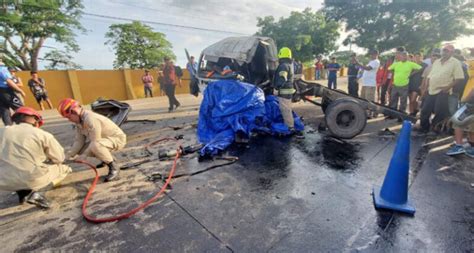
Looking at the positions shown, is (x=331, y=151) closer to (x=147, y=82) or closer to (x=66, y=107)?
(x=66, y=107)

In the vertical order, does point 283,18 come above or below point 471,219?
above

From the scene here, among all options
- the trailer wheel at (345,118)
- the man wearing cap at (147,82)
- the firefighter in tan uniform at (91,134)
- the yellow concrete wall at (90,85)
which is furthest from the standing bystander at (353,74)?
the man wearing cap at (147,82)

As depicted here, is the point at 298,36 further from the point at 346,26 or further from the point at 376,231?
the point at 376,231

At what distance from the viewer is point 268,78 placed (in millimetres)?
6199

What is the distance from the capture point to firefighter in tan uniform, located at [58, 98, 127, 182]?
2.90 m

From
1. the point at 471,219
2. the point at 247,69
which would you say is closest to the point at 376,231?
the point at 471,219

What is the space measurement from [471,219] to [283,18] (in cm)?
3008

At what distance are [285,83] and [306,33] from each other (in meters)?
25.8

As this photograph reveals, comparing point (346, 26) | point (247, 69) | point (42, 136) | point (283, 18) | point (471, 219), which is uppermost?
point (283, 18)

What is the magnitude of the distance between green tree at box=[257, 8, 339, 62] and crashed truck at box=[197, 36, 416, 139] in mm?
21659

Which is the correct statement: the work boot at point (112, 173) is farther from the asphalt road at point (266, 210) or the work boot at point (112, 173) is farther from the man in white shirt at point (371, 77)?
the man in white shirt at point (371, 77)

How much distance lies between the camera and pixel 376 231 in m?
2.05

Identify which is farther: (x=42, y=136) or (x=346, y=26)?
(x=346, y=26)

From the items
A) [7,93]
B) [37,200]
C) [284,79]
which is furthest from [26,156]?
[284,79]
